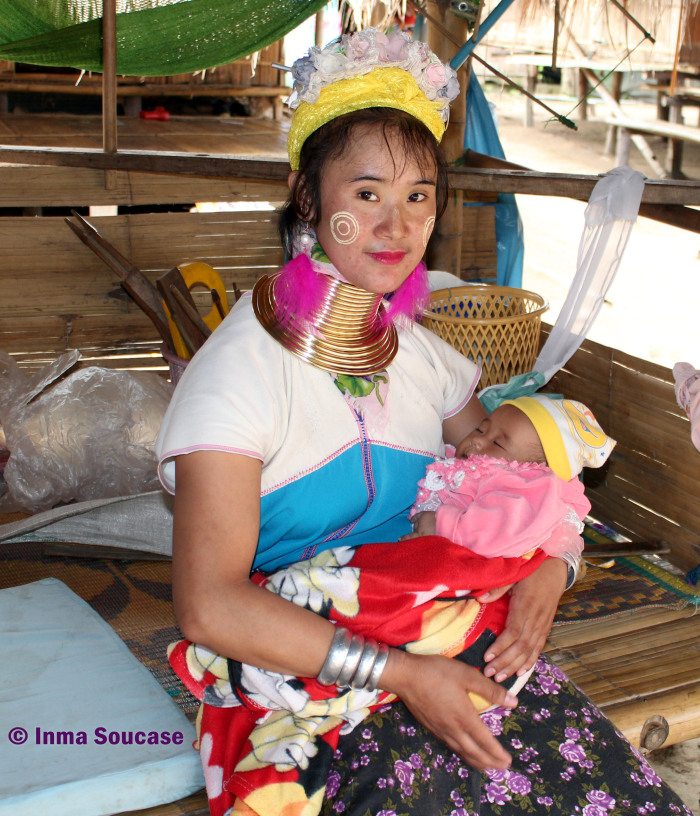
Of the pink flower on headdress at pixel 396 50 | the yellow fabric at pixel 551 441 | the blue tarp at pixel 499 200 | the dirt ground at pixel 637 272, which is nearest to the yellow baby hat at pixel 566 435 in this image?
the yellow fabric at pixel 551 441

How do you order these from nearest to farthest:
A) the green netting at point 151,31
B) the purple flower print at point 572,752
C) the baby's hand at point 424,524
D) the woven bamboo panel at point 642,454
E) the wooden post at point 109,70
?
the purple flower print at point 572,752
the baby's hand at point 424,524
the woven bamboo panel at point 642,454
the wooden post at point 109,70
the green netting at point 151,31

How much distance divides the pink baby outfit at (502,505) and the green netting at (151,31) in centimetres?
242

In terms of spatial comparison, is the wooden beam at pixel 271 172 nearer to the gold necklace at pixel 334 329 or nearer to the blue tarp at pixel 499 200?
the gold necklace at pixel 334 329

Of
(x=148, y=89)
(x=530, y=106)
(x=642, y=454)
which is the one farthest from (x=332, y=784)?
(x=530, y=106)

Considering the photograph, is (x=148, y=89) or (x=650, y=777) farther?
→ (x=148, y=89)

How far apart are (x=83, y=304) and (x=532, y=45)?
7.46m

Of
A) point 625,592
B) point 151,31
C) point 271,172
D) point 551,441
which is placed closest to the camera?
point 551,441

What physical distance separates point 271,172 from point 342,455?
63.4 inches

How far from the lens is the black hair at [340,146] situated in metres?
1.53

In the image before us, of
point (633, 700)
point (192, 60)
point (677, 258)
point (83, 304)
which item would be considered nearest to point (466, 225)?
point (192, 60)

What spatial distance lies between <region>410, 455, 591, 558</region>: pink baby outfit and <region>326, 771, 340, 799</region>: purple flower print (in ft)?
1.53

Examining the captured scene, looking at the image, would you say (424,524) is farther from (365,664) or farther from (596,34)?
(596,34)

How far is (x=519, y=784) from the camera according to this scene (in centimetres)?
138

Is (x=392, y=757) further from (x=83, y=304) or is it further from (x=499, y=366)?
(x=83, y=304)
